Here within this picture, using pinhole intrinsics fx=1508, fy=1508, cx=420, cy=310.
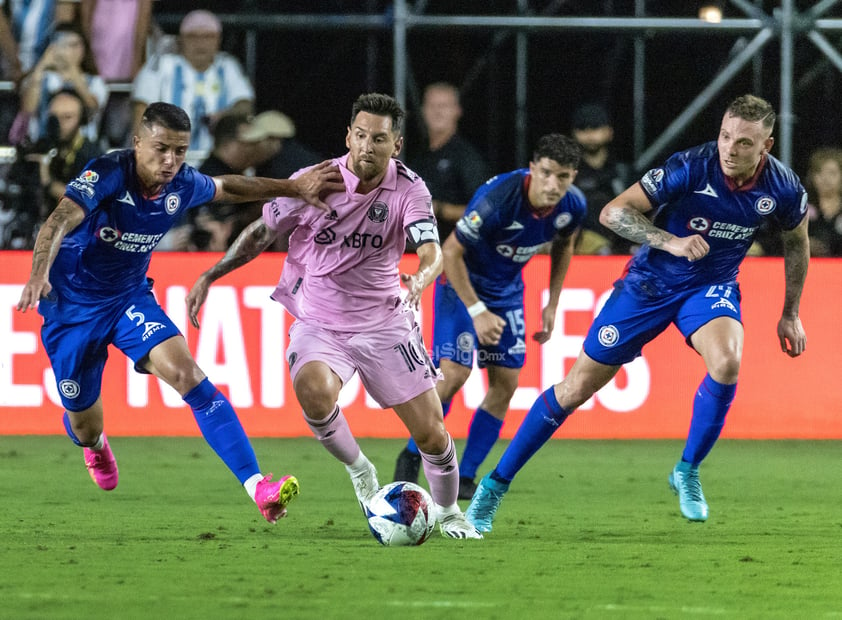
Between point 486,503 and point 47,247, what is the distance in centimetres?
257

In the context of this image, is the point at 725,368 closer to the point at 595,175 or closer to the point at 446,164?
the point at 595,175

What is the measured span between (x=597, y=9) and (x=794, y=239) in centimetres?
668

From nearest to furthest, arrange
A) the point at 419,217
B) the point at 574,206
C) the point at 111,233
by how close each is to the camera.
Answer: the point at 419,217 → the point at 111,233 → the point at 574,206

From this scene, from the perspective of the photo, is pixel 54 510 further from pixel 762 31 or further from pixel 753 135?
pixel 762 31

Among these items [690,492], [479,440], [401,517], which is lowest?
[479,440]

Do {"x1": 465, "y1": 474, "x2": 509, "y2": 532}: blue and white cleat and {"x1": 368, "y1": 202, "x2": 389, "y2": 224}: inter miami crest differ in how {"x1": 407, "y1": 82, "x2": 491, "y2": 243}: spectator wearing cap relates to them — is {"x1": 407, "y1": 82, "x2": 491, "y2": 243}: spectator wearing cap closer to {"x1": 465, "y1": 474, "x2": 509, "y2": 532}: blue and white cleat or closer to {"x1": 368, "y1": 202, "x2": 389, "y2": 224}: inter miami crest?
{"x1": 465, "y1": 474, "x2": 509, "y2": 532}: blue and white cleat

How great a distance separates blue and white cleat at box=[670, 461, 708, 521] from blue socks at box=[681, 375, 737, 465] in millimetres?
57

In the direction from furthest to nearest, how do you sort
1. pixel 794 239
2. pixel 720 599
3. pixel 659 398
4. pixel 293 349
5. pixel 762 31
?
pixel 762 31 < pixel 659 398 < pixel 794 239 < pixel 293 349 < pixel 720 599

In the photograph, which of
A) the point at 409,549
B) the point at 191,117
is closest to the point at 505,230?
the point at 409,549

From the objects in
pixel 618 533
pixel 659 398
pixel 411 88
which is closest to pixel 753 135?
pixel 618 533

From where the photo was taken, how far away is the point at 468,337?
30.9 ft

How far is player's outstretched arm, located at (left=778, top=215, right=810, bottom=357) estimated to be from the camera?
319 inches

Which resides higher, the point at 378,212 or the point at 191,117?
the point at 378,212

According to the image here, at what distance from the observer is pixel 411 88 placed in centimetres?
1379
